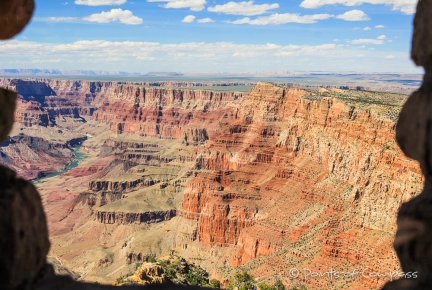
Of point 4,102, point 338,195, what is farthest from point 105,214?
point 4,102

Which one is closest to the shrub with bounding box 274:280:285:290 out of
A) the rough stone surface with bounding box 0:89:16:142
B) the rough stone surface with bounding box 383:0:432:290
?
the rough stone surface with bounding box 383:0:432:290

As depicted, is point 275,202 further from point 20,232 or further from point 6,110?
point 20,232

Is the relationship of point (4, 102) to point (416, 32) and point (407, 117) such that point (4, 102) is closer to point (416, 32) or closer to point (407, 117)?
point (407, 117)

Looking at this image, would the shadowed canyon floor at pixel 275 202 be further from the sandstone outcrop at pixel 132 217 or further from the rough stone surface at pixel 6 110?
the rough stone surface at pixel 6 110

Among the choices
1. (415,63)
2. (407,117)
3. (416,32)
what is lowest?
(407,117)

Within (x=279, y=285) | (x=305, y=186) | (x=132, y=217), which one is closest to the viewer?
(x=279, y=285)

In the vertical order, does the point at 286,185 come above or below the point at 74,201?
above

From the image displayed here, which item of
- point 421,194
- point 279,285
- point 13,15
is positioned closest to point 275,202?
point 279,285
